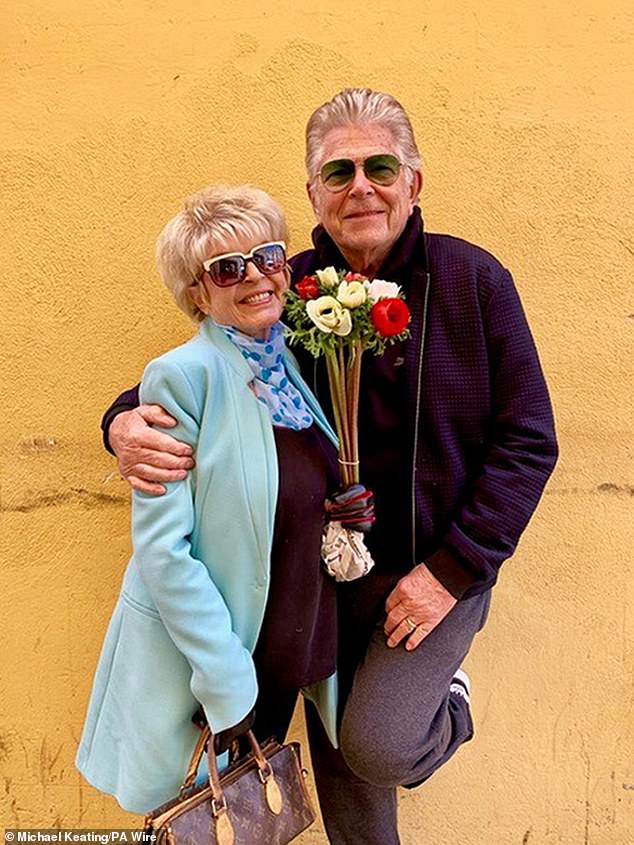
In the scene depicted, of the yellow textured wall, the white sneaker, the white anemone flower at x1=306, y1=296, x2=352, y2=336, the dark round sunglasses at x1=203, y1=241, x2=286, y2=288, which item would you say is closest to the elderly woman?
the dark round sunglasses at x1=203, y1=241, x2=286, y2=288

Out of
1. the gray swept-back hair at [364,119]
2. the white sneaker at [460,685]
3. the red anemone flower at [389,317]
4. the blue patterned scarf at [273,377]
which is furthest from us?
the white sneaker at [460,685]

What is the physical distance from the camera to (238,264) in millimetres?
1502

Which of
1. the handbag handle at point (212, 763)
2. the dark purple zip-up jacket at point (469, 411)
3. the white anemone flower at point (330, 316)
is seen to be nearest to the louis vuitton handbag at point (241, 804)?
the handbag handle at point (212, 763)

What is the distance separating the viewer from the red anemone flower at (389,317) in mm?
1472

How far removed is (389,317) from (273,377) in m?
0.32

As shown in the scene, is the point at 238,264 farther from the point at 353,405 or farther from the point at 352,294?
the point at 353,405

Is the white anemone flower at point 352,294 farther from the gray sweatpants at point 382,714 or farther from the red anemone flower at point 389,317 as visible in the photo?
the gray sweatpants at point 382,714

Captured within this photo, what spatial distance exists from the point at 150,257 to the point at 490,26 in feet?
4.07

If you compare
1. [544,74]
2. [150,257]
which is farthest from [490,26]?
[150,257]

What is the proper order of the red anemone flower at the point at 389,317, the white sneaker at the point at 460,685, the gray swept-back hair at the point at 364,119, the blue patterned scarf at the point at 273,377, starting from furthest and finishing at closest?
the white sneaker at the point at 460,685
the gray swept-back hair at the point at 364,119
the blue patterned scarf at the point at 273,377
the red anemone flower at the point at 389,317

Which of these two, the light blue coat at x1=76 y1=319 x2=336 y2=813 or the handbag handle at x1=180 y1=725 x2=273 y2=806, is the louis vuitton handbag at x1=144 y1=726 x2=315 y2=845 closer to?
the handbag handle at x1=180 y1=725 x2=273 y2=806

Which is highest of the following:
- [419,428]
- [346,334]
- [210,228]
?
[210,228]

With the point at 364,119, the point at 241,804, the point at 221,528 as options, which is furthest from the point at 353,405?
the point at 241,804

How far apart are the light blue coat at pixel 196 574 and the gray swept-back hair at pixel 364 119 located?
0.58 meters
